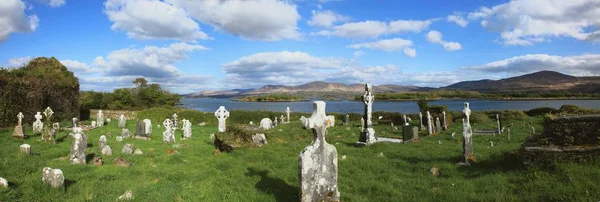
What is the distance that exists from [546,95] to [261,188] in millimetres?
154417

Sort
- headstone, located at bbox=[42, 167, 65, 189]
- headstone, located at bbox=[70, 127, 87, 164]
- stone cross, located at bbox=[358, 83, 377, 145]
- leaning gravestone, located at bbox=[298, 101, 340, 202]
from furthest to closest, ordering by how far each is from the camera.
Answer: stone cross, located at bbox=[358, 83, 377, 145], headstone, located at bbox=[70, 127, 87, 164], headstone, located at bbox=[42, 167, 65, 189], leaning gravestone, located at bbox=[298, 101, 340, 202]

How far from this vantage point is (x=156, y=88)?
2559 inches

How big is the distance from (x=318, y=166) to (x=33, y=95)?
29873mm

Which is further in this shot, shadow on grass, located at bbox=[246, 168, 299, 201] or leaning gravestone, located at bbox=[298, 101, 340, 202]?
Answer: shadow on grass, located at bbox=[246, 168, 299, 201]

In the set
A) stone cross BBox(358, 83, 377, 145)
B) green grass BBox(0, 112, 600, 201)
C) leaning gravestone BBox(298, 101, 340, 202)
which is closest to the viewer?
leaning gravestone BBox(298, 101, 340, 202)

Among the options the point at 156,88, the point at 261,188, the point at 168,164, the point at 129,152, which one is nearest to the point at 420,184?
the point at 261,188

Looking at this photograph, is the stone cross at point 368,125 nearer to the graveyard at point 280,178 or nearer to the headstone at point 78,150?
the graveyard at point 280,178

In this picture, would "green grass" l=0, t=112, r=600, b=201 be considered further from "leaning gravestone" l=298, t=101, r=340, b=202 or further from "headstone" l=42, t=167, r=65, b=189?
"leaning gravestone" l=298, t=101, r=340, b=202

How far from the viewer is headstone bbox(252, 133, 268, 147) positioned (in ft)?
47.0

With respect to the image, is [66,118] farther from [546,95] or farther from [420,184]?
[546,95]

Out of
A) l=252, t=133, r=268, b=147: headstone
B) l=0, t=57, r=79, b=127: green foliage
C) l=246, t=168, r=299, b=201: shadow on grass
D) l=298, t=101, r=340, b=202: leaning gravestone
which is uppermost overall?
l=0, t=57, r=79, b=127: green foliage

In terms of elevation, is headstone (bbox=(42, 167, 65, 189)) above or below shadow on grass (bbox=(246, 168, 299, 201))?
above

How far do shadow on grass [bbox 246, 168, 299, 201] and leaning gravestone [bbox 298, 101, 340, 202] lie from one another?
0.66m

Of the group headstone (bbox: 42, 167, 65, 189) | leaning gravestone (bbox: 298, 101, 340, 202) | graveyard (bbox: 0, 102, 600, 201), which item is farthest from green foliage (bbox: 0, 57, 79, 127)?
leaning gravestone (bbox: 298, 101, 340, 202)
